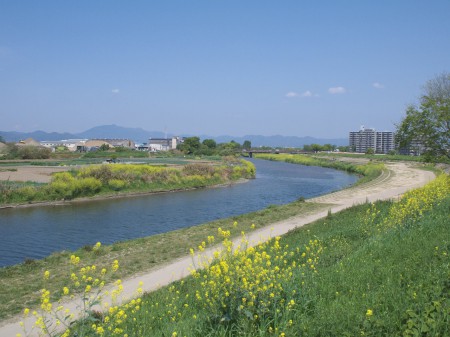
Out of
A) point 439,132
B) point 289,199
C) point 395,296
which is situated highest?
point 439,132

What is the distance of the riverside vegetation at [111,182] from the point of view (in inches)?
1320

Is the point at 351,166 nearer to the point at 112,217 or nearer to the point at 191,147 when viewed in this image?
Result: the point at 112,217

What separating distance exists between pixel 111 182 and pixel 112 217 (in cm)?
1289

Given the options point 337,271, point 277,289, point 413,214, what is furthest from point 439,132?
point 277,289

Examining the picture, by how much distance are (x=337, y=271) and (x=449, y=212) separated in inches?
269

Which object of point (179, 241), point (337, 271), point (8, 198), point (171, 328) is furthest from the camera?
point (8, 198)

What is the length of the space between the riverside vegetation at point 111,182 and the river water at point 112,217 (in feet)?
7.82

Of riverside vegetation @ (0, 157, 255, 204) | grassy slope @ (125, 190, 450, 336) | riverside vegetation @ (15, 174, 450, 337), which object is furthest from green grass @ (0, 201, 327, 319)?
riverside vegetation @ (0, 157, 255, 204)

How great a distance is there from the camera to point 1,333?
7859 mm

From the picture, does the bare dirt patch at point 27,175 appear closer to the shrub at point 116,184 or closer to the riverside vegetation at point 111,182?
the riverside vegetation at point 111,182

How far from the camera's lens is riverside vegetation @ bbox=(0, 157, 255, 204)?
110 ft

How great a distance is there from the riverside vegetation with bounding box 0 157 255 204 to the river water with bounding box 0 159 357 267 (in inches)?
93.8

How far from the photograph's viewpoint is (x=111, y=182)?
39562mm

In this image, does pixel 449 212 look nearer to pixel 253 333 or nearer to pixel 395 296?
pixel 395 296
